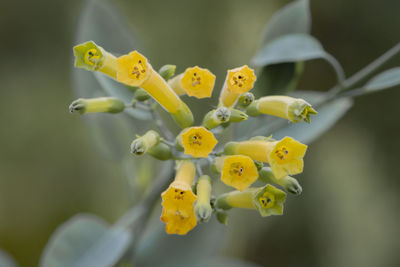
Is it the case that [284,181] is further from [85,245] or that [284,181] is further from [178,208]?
[85,245]

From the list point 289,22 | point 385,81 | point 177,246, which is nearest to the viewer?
point 385,81

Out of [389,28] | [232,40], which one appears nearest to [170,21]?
[232,40]

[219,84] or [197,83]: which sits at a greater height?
[197,83]

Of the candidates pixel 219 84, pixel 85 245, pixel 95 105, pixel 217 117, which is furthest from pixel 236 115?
pixel 219 84

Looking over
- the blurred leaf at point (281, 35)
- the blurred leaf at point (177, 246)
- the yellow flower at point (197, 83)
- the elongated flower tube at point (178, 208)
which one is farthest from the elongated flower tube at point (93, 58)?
the blurred leaf at point (177, 246)

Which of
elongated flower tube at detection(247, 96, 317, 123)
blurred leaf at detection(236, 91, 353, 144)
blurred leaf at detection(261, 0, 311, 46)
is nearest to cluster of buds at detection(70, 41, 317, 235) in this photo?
elongated flower tube at detection(247, 96, 317, 123)

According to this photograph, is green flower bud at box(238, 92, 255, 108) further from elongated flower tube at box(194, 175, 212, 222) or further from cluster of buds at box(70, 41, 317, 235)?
elongated flower tube at box(194, 175, 212, 222)
